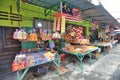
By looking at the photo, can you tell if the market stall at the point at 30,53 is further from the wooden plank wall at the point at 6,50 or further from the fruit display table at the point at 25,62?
the wooden plank wall at the point at 6,50

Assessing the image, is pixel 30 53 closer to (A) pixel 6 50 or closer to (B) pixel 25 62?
(A) pixel 6 50

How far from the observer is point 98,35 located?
12227mm

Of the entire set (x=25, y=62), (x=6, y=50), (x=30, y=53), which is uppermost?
(x=6, y=50)

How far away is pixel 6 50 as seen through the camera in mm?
3924

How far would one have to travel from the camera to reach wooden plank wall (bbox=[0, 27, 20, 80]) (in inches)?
149

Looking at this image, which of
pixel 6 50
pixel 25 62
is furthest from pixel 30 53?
pixel 25 62

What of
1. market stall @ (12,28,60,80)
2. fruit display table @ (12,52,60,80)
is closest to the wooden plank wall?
market stall @ (12,28,60,80)

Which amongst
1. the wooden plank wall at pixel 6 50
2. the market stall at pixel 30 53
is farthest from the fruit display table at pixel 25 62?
the wooden plank wall at pixel 6 50

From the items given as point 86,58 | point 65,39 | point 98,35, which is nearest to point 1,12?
point 65,39

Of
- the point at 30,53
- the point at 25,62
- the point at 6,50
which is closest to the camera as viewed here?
the point at 25,62

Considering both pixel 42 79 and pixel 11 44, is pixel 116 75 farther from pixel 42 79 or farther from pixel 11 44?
pixel 11 44

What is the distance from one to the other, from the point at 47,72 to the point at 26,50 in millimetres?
1370

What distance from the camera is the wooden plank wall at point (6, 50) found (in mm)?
3775

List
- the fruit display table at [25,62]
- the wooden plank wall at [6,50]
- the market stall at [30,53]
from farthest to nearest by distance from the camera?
the wooden plank wall at [6,50], the market stall at [30,53], the fruit display table at [25,62]
